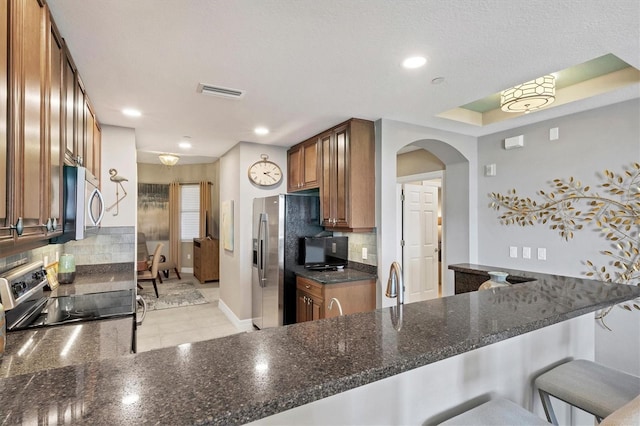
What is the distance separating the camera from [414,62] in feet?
7.00

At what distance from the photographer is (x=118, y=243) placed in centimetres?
370

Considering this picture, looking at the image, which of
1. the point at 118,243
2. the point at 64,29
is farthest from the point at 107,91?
the point at 118,243

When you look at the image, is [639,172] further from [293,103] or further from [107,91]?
[107,91]

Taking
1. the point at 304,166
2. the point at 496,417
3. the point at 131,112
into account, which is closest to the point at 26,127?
the point at 496,417

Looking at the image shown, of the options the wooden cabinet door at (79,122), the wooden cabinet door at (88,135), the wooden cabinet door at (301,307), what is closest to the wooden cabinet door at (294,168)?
the wooden cabinet door at (301,307)

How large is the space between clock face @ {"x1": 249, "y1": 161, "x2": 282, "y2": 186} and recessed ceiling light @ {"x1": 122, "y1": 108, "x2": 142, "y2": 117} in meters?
1.55

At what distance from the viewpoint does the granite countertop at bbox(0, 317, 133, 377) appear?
1327mm

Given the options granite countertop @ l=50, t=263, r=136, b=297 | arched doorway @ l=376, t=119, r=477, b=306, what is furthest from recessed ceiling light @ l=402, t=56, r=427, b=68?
granite countertop @ l=50, t=263, r=136, b=297

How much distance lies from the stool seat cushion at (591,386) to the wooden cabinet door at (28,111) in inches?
86.4

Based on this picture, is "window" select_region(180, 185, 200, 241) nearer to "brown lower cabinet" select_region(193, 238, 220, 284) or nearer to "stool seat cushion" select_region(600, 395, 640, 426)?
"brown lower cabinet" select_region(193, 238, 220, 284)

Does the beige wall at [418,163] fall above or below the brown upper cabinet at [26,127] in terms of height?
above

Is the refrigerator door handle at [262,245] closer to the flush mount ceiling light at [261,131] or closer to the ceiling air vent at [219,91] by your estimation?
the flush mount ceiling light at [261,131]

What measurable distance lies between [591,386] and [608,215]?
2.20 meters

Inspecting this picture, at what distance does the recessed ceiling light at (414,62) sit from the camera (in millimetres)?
2080
